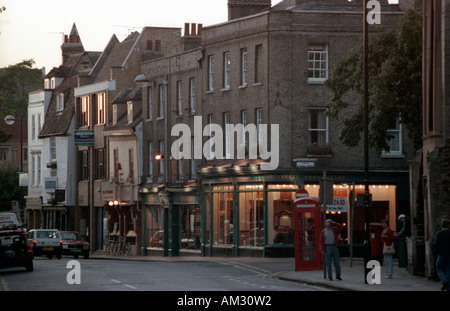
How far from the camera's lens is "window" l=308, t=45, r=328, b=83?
48.8 metres

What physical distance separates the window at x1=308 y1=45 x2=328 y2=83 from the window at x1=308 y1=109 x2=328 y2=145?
1.56 meters

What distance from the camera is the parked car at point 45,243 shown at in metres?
52.7

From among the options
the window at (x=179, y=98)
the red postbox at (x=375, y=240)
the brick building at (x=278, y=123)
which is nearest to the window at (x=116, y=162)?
the window at (x=179, y=98)

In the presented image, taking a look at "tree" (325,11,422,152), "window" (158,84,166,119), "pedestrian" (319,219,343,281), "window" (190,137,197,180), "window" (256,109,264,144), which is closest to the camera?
"pedestrian" (319,219,343,281)

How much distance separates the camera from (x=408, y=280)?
1212 inches

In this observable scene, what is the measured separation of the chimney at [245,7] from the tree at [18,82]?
64.0m

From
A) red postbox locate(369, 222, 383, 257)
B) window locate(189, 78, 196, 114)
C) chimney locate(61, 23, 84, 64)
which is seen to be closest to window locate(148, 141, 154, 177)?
window locate(189, 78, 196, 114)

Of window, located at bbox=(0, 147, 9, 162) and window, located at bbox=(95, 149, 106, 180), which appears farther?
window, located at bbox=(0, 147, 9, 162)

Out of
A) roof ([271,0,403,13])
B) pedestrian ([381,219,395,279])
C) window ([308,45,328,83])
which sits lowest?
pedestrian ([381,219,395,279])

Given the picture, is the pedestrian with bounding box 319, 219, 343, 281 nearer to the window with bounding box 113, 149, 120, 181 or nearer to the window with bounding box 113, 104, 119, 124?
the window with bounding box 113, 149, 120, 181

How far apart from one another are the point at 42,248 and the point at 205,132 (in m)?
10.5

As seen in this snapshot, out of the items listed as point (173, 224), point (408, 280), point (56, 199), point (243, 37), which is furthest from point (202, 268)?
point (56, 199)

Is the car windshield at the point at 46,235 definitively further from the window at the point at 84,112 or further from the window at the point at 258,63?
the window at the point at 84,112
